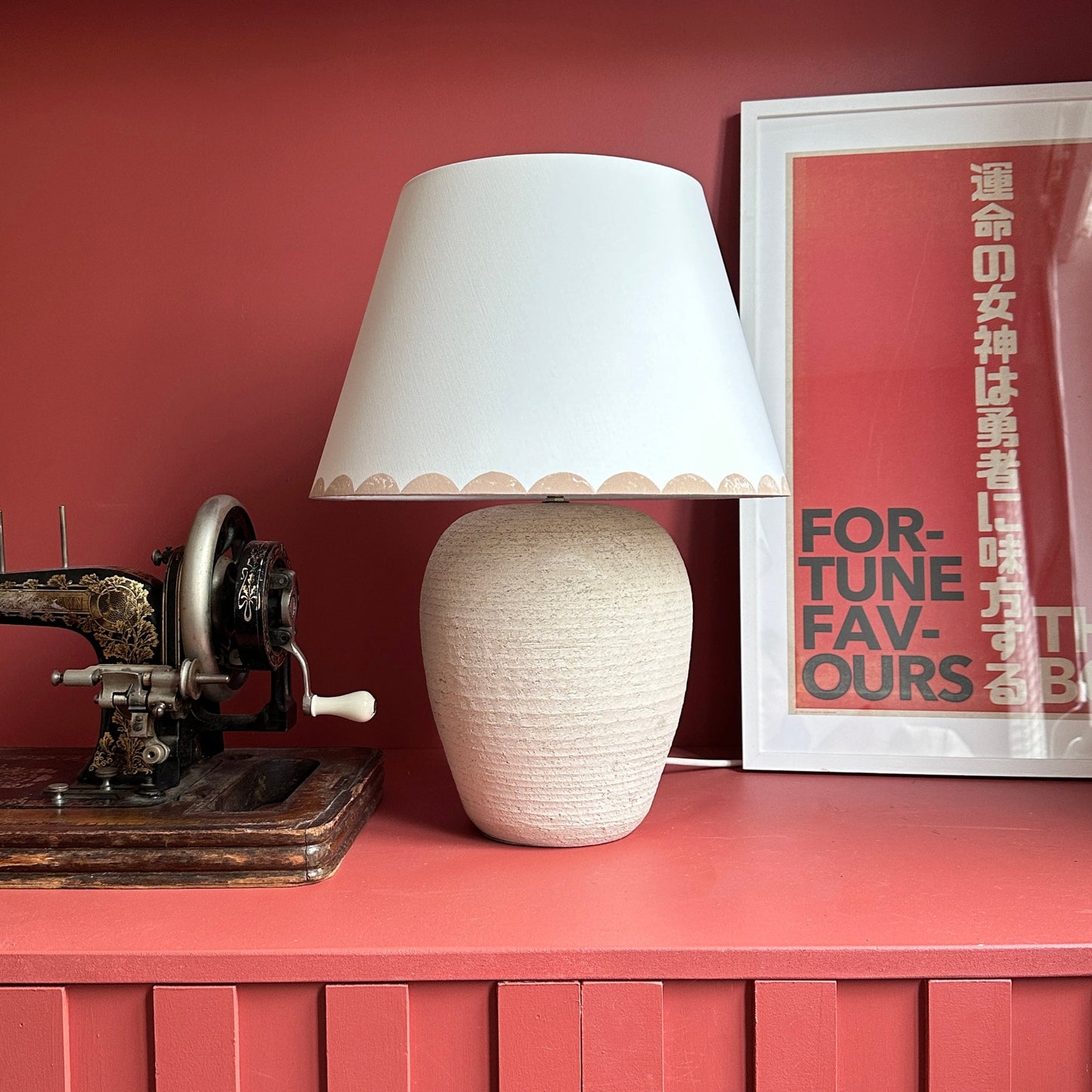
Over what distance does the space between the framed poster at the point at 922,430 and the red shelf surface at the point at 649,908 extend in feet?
0.49

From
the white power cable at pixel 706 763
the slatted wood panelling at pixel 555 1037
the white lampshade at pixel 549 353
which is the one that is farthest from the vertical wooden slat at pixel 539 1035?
the white power cable at pixel 706 763

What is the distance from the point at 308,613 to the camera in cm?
139

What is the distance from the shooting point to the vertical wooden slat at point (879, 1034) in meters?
0.80

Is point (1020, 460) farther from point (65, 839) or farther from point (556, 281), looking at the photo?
point (65, 839)

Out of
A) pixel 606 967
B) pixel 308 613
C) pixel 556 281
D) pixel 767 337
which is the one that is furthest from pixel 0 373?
pixel 606 967

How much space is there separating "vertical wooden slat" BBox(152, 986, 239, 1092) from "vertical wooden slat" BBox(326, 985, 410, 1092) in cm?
7

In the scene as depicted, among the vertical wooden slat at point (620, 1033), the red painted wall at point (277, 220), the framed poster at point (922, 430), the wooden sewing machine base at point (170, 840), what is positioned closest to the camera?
the vertical wooden slat at point (620, 1033)

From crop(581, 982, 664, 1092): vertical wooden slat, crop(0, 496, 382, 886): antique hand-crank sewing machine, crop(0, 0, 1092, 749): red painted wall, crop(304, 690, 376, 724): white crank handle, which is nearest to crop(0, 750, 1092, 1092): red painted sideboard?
crop(581, 982, 664, 1092): vertical wooden slat

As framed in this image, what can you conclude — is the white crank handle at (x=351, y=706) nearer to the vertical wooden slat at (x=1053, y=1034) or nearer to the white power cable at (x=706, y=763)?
the white power cable at (x=706, y=763)

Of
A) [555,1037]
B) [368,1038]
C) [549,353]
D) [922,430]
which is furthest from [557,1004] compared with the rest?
[922,430]

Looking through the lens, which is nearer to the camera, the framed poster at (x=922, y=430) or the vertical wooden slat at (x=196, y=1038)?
the vertical wooden slat at (x=196, y=1038)

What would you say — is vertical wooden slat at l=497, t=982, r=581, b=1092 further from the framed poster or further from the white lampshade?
the framed poster

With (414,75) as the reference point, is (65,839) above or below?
below

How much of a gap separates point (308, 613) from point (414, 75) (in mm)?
691
